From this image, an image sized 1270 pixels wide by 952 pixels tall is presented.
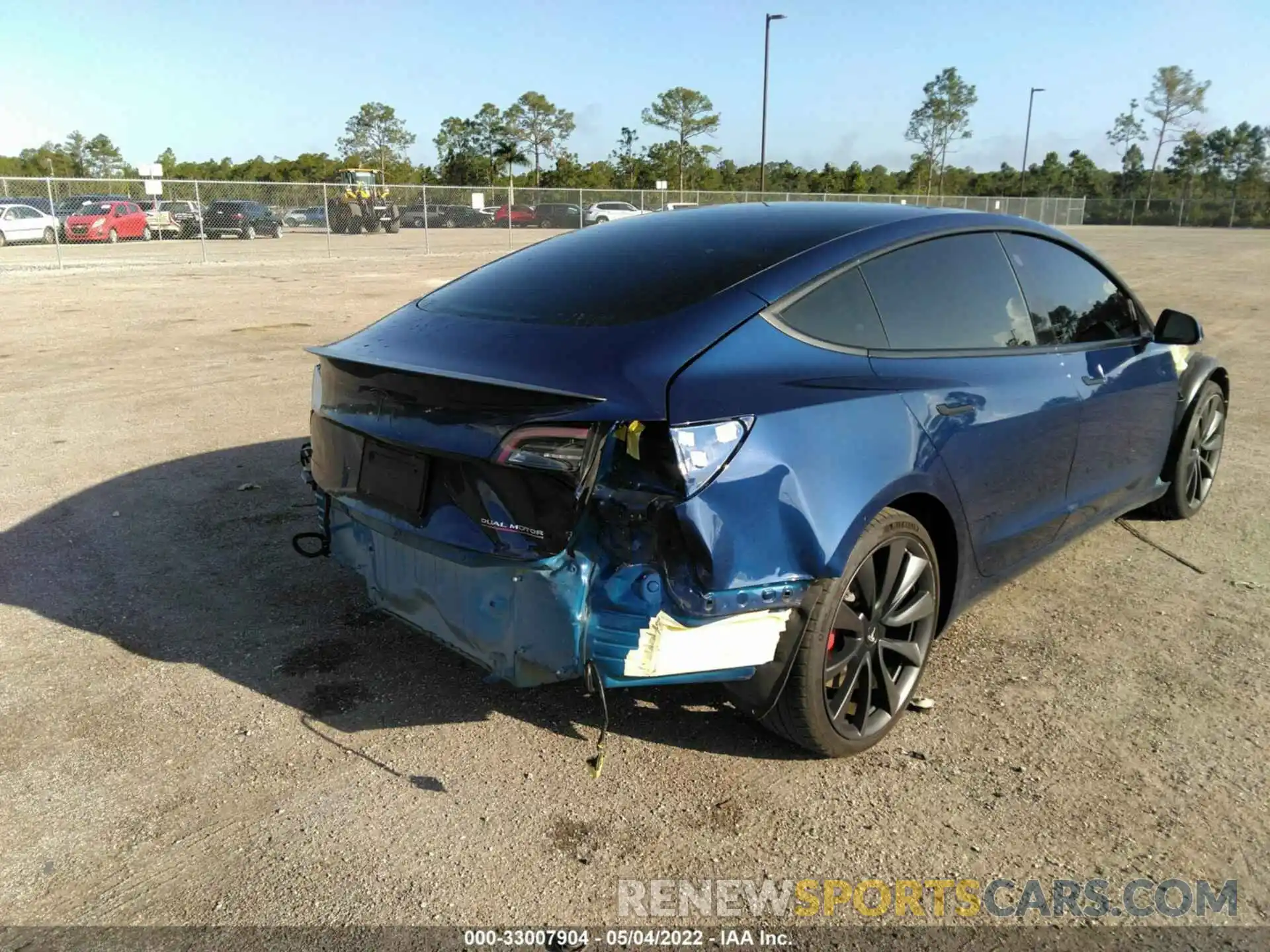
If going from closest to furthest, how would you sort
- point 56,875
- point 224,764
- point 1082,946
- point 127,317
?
point 1082,946
point 56,875
point 224,764
point 127,317

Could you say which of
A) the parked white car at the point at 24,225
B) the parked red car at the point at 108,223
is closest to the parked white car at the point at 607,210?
the parked red car at the point at 108,223

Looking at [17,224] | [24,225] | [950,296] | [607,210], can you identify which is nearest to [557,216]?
[607,210]

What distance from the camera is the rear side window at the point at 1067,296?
146 inches

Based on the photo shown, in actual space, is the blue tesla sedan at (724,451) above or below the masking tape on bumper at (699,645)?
above

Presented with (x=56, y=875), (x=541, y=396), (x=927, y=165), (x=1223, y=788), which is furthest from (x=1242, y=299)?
(x=927, y=165)

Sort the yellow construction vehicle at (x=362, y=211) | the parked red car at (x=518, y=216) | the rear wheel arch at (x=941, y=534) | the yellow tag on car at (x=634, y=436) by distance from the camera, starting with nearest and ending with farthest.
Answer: the yellow tag on car at (x=634, y=436) < the rear wheel arch at (x=941, y=534) < the yellow construction vehicle at (x=362, y=211) < the parked red car at (x=518, y=216)

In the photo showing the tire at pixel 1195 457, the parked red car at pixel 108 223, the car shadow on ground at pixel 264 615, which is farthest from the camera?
the parked red car at pixel 108 223

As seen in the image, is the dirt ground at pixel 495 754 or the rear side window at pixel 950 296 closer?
the dirt ground at pixel 495 754

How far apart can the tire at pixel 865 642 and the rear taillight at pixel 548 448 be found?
2.50ft

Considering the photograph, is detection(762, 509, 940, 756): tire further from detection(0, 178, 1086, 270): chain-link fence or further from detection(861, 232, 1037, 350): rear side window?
detection(0, 178, 1086, 270): chain-link fence

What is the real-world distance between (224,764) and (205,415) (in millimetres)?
4971

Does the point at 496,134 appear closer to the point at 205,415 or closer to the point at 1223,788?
the point at 205,415

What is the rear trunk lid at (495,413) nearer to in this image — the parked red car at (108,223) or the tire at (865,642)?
the tire at (865,642)

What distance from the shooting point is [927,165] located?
7369 cm
